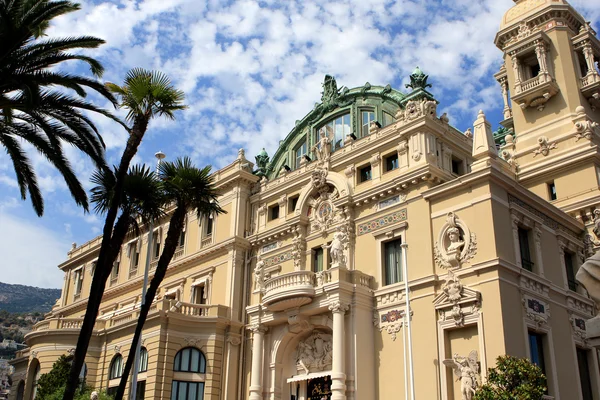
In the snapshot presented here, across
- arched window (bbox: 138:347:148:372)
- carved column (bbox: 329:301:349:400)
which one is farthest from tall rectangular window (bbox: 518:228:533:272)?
arched window (bbox: 138:347:148:372)

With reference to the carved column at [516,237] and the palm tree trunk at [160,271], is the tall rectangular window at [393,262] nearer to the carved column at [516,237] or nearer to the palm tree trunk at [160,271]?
the carved column at [516,237]

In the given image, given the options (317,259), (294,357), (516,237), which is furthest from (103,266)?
(516,237)

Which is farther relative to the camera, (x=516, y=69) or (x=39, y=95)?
(x=516, y=69)

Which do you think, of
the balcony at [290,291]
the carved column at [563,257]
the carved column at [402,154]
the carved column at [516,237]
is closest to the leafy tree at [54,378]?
the balcony at [290,291]

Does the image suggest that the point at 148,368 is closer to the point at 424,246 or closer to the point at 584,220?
the point at 424,246

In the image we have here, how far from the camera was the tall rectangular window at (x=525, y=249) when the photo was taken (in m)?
27.1

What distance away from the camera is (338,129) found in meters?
37.2

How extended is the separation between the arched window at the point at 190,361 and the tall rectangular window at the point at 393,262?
11079 mm

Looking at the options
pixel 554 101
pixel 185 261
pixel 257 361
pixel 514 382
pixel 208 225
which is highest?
pixel 554 101

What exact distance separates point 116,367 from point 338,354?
49.3 feet

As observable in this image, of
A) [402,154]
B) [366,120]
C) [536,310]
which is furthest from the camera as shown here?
[366,120]

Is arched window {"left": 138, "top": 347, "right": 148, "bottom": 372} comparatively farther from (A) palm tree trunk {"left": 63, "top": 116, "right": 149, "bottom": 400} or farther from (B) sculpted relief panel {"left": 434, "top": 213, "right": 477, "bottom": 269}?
(B) sculpted relief panel {"left": 434, "top": 213, "right": 477, "bottom": 269}

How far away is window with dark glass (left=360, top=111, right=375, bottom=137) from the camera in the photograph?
117 feet

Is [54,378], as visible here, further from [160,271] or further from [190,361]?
[160,271]
